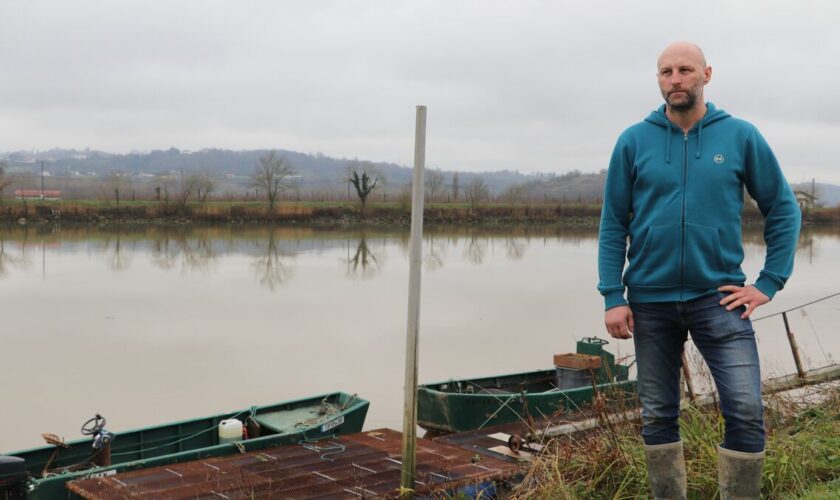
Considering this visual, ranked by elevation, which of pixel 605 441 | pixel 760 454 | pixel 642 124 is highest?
pixel 642 124

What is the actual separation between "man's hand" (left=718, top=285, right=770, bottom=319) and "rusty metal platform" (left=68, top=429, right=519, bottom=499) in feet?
11.5

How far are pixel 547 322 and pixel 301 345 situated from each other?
5967 mm

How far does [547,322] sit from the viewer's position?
1956 cm

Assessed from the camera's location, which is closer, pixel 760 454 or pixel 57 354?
pixel 760 454

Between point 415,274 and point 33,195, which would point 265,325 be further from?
point 33,195

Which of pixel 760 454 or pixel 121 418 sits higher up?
pixel 760 454

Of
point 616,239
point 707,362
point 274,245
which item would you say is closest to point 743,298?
point 707,362

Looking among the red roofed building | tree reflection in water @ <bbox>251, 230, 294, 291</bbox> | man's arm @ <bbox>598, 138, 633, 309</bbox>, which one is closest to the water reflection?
tree reflection in water @ <bbox>251, 230, 294, 291</bbox>

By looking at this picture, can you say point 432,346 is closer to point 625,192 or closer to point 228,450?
point 228,450

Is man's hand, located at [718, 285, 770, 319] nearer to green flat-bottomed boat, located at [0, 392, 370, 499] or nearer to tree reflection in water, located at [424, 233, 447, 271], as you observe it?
green flat-bottomed boat, located at [0, 392, 370, 499]

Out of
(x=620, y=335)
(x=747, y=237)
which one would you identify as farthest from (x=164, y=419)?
(x=747, y=237)

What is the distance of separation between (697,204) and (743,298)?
41 cm

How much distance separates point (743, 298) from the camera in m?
3.42

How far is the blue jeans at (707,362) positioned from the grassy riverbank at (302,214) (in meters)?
49.5
